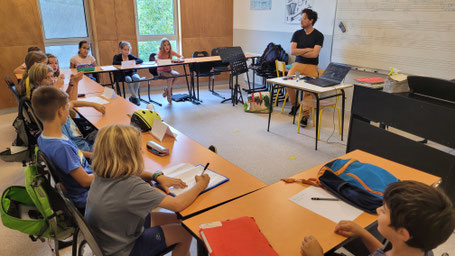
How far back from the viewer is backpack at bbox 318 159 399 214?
4.81 ft

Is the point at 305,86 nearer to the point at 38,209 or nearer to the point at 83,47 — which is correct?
the point at 38,209

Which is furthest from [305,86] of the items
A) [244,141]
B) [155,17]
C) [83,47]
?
[155,17]

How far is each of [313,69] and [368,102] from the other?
188 cm

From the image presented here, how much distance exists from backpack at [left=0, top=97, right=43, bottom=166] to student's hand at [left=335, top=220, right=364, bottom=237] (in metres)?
2.19

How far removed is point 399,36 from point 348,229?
150 inches

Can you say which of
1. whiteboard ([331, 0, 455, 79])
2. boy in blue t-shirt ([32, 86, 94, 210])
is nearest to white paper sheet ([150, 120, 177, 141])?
boy in blue t-shirt ([32, 86, 94, 210])

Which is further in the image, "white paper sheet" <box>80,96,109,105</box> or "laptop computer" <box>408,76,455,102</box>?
"white paper sheet" <box>80,96,109,105</box>

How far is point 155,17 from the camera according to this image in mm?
6496

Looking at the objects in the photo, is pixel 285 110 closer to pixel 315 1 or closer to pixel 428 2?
pixel 315 1

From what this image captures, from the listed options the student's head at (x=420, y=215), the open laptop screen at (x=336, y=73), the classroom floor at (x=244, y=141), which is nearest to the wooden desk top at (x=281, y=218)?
the student's head at (x=420, y=215)

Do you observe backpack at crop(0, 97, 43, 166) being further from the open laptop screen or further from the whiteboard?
the whiteboard

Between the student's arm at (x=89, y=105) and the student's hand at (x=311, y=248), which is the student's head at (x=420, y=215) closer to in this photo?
the student's hand at (x=311, y=248)

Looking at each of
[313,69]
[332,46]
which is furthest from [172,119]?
[332,46]

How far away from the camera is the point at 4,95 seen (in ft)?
17.0
